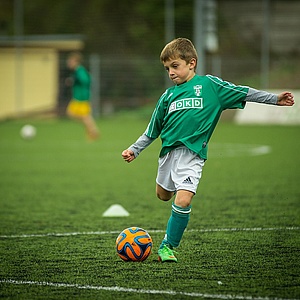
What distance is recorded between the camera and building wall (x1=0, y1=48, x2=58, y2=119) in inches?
1184

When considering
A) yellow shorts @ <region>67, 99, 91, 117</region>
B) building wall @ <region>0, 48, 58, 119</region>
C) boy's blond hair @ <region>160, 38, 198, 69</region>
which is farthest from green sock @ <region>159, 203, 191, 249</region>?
building wall @ <region>0, 48, 58, 119</region>

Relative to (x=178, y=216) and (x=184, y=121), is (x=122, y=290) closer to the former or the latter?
(x=178, y=216)

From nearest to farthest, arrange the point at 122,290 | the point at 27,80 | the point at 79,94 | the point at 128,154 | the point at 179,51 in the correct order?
the point at 122,290
the point at 179,51
the point at 128,154
the point at 79,94
the point at 27,80

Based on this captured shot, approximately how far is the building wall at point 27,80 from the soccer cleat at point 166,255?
24.6 metres

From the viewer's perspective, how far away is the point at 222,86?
19.0 feet

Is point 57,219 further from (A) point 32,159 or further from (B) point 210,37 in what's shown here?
(B) point 210,37

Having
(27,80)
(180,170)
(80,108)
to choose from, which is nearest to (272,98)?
(180,170)

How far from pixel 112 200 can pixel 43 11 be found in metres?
25.9

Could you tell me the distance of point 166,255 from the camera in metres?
5.51

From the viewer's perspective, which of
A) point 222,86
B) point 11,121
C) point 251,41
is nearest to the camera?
point 222,86

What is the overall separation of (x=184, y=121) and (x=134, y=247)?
0.99 m

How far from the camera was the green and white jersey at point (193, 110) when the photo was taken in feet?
Result: 18.7

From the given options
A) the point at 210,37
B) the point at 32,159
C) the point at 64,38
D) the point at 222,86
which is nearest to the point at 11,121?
the point at 64,38

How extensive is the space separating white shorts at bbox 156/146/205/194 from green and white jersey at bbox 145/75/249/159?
52 mm
